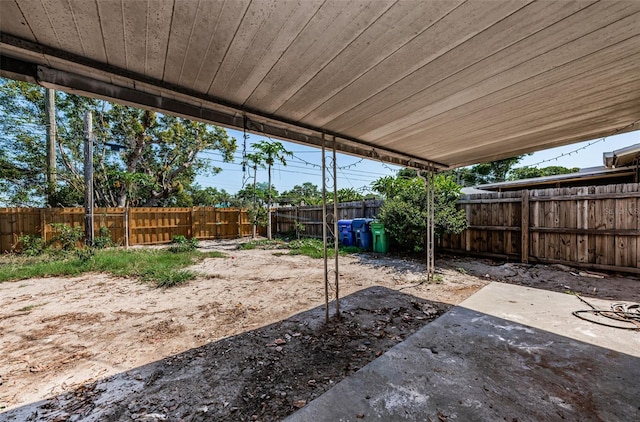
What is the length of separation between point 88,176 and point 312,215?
769 cm

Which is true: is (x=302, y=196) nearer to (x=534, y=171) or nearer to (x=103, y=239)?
(x=103, y=239)

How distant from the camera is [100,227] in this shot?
8.26 metres

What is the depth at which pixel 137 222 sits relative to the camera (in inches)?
365

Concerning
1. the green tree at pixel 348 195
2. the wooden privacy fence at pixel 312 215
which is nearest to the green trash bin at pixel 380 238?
the wooden privacy fence at pixel 312 215

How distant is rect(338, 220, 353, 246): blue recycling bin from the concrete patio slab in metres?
5.49

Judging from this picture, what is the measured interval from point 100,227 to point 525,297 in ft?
37.5

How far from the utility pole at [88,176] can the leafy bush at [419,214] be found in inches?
345

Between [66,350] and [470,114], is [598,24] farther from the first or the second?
[66,350]

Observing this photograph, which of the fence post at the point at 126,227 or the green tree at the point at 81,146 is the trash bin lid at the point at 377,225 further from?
the fence post at the point at 126,227

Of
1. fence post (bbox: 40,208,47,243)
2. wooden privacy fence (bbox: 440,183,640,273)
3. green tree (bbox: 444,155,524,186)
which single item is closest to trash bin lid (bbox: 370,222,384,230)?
wooden privacy fence (bbox: 440,183,640,273)

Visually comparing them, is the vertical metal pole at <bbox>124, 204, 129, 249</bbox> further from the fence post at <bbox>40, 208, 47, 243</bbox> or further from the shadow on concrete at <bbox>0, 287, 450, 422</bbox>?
the shadow on concrete at <bbox>0, 287, 450, 422</bbox>

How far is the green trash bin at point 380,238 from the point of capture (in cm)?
706

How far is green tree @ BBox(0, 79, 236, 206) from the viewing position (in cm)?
930

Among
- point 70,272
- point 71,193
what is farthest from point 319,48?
point 71,193
